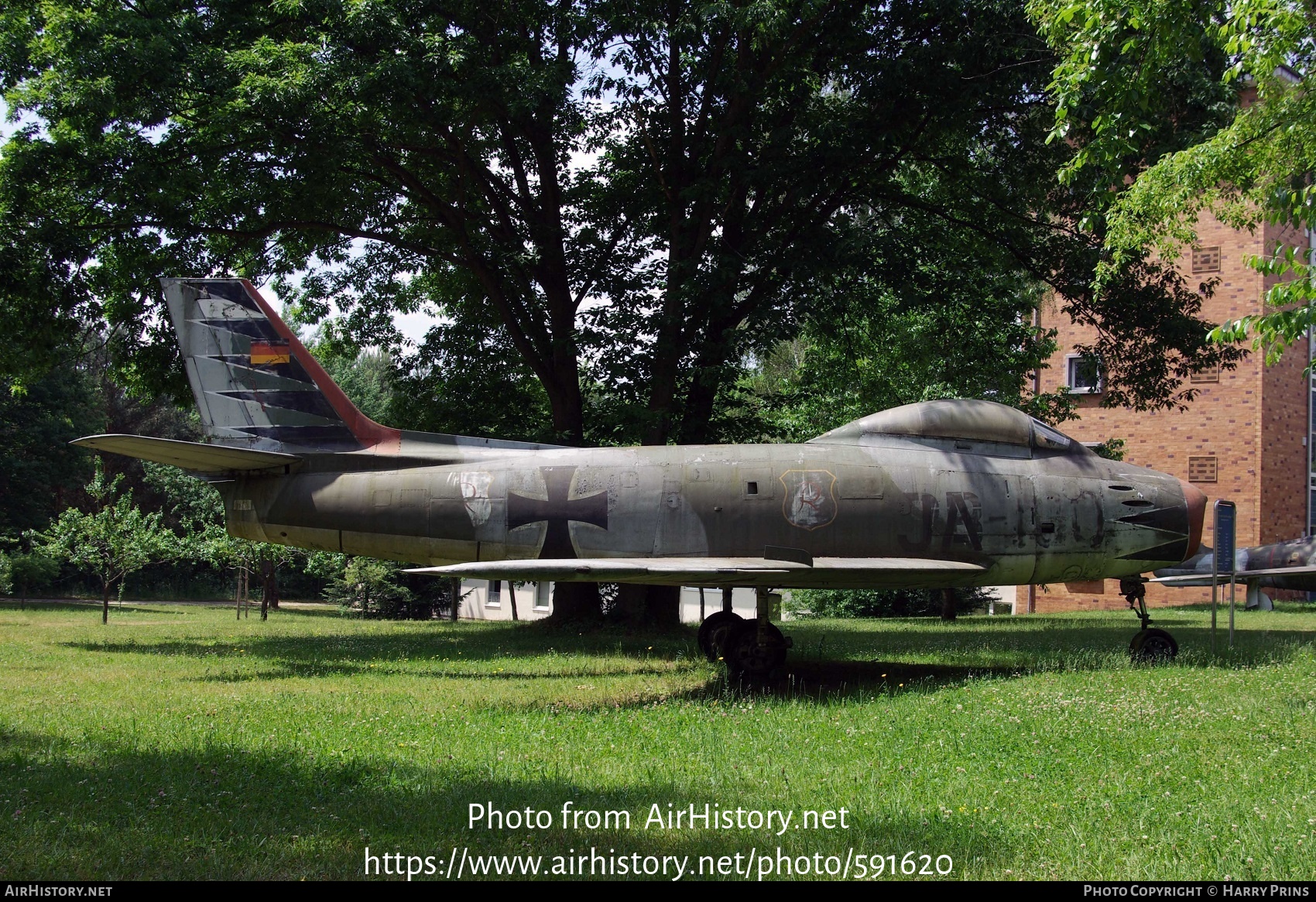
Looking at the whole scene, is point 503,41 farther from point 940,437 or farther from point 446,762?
point 446,762

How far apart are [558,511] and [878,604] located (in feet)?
58.8

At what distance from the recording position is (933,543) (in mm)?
11742

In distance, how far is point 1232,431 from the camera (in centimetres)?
3114

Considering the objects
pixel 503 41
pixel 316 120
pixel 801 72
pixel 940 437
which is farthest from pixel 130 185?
pixel 940 437

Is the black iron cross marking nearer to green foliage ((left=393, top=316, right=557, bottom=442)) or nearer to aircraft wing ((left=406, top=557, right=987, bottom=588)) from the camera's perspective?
aircraft wing ((left=406, top=557, right=987, bottom=588))

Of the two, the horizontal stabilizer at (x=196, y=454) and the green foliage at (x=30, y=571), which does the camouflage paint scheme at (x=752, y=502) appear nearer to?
the horizontal stabilizer at (x=196, y=454)

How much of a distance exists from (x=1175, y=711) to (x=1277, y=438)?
27.9 m

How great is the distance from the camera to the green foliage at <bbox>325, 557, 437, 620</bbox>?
32750mm

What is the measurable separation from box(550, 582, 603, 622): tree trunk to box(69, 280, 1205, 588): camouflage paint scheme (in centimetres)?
776

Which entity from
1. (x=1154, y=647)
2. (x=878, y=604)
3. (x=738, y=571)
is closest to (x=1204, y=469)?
(x=878, y=604)

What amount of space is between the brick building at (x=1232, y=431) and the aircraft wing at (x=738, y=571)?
70.0 feet

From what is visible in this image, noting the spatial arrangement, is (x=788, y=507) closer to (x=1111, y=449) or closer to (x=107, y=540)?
(x=1111, y=449)

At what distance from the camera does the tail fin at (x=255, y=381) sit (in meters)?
13.5

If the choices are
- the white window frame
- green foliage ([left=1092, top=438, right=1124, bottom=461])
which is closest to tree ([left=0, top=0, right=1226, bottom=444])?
green foliage ([left=1092, top=438, right=1124, bottom=461])
